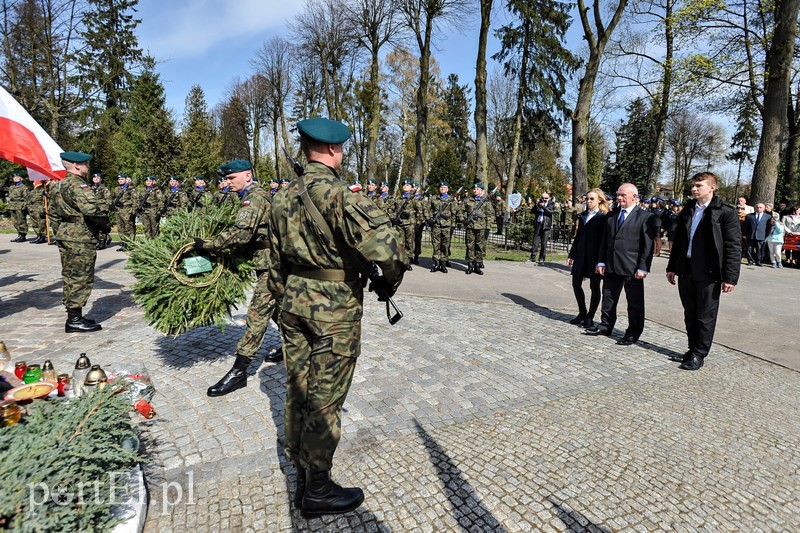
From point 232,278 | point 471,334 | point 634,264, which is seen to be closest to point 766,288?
point 634,264

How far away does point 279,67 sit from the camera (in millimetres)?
40781

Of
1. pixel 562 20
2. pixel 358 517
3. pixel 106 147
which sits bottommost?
pixel 358 517


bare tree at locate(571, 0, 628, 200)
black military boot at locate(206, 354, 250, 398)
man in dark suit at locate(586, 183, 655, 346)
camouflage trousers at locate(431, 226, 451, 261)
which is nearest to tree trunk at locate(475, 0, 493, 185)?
bare tree at locate(571, 0, 628, 200)

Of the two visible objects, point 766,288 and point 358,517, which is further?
point 766,288

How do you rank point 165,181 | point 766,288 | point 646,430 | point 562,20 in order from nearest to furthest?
1. point 646,430
2. point 766,288
3. point 562,20
4. point 165,181

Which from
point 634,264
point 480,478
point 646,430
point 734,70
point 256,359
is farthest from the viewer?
point 734,70

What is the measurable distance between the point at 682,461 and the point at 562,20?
25241 mm

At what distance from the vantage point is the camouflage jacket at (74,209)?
590 centimetres

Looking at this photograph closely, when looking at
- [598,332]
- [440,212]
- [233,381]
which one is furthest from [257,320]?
[440,212]

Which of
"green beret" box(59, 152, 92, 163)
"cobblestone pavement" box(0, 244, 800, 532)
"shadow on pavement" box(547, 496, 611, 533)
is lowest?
"shadow on pavement" box(547, 496, 611, 533)

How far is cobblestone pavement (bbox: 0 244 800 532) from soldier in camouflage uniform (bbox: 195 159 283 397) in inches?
8.7

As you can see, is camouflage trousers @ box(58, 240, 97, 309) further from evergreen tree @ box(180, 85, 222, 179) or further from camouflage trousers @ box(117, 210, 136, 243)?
evergreen tree @ box(180, 85, 222, 179)

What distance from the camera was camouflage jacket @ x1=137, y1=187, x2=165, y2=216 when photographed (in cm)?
1655

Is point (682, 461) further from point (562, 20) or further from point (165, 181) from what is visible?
point (165, 181)
